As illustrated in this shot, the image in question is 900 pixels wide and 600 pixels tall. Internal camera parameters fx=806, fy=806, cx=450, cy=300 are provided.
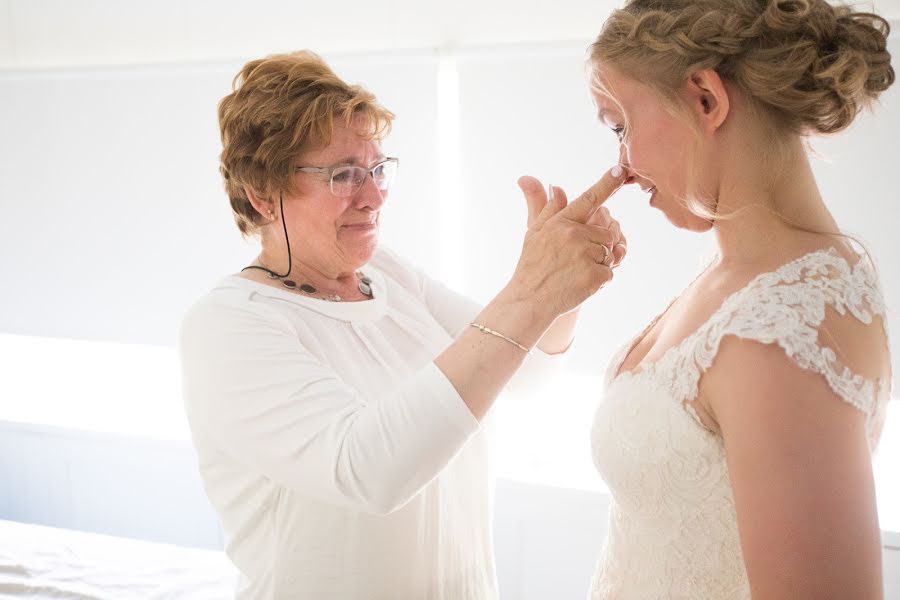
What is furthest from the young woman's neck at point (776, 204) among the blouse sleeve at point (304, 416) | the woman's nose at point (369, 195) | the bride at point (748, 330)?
the woman's nose at point (369, 195)

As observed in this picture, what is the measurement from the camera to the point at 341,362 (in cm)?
149

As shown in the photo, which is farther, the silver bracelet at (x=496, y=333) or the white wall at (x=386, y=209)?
the white wall at (x=386, y=209)

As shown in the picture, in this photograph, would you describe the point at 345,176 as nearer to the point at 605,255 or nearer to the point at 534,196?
the point at 534,196

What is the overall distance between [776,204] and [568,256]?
0.30 m

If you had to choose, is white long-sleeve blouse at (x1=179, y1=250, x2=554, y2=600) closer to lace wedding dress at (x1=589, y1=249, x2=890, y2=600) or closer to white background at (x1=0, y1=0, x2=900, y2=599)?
lace wedding dress at (x1=589, y1=249, x2=890, y2=600)

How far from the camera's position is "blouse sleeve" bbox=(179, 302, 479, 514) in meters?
1.17

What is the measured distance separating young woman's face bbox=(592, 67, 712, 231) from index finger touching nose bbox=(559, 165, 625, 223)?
2 cm

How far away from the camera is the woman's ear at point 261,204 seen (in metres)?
1.55

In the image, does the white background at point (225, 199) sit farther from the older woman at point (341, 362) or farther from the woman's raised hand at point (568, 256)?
the woman's raised hand at point (568, 256)

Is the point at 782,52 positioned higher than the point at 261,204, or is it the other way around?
the point at 782,52

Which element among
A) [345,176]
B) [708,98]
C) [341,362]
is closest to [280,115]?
[345,176]

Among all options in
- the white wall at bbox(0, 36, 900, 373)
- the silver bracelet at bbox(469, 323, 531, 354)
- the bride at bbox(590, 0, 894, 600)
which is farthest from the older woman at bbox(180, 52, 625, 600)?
the white wall at bbox(0, 36, 900, 373)

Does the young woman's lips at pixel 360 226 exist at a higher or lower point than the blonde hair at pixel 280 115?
lower

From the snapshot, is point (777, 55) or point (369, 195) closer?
point (777, 55)
